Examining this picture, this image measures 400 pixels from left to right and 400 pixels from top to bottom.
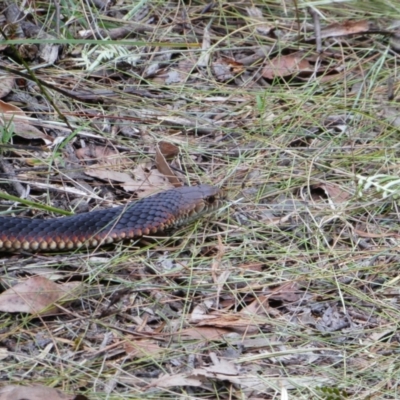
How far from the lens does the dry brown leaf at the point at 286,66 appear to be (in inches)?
239

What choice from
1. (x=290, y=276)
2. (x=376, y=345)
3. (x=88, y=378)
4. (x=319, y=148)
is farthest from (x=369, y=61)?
(x=88, y=378)

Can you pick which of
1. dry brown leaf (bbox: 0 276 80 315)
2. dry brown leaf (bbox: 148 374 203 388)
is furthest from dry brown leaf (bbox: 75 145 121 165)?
dry brown leaf (bbox: 148 374 203 388)

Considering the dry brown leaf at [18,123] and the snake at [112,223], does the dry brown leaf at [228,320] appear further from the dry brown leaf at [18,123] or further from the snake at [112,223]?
the dry brown leaf at [18,123]

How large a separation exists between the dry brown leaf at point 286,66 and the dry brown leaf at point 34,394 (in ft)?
10.6

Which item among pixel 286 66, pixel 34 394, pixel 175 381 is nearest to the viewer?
pixel 34 394

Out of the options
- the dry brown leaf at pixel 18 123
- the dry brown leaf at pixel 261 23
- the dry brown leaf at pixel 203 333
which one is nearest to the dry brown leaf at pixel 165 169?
the dry brown leaf at pixel 18 123

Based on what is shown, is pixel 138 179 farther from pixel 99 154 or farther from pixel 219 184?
pixel 219 184

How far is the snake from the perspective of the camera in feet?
14.0

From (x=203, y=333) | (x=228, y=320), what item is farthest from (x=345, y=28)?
Result: (x=203, y=333)

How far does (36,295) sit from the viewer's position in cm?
395

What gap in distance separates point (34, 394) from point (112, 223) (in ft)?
4.02

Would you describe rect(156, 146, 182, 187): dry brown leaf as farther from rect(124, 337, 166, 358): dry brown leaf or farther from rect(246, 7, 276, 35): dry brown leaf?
rect(246, 7, 276, 35): dry brown leaf

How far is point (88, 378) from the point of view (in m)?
3.52

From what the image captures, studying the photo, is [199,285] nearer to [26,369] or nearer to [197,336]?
[197,336]
